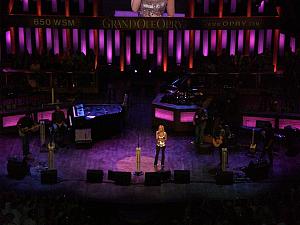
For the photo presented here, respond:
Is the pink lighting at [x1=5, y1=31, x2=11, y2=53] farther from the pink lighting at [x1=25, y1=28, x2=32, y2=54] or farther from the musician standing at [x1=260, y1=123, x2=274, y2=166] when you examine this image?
the musician standing at [x1=260, y1=123, x2=274, y2=166]

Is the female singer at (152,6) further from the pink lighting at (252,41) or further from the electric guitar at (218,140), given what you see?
the pink lighting at (252,41)

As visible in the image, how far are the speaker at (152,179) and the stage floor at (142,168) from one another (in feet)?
0.47

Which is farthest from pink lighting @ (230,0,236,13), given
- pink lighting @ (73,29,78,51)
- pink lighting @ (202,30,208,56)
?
pink lighting @ (73,29,78,51)

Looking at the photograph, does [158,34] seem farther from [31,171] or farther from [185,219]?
[185,219]

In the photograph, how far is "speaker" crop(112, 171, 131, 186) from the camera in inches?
624

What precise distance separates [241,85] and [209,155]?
8.22m

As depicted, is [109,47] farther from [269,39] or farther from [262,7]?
[269,39]

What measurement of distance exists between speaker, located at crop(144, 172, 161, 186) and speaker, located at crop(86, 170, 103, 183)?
1281 millimetres

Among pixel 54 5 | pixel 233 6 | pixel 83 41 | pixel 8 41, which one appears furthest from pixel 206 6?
pixel 8 41

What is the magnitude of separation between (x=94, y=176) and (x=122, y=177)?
0.81 metres

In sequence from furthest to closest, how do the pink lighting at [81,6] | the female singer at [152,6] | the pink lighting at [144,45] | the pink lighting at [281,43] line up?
the pink lighting at [144,45] < the pink lighting at [281,43] < the pink lighting at [81,6] < the female singer at [152,6]

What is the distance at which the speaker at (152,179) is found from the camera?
623 inches

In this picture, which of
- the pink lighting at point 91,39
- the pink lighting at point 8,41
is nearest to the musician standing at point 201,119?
the pink lighting at point 91,39

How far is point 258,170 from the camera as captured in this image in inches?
646
